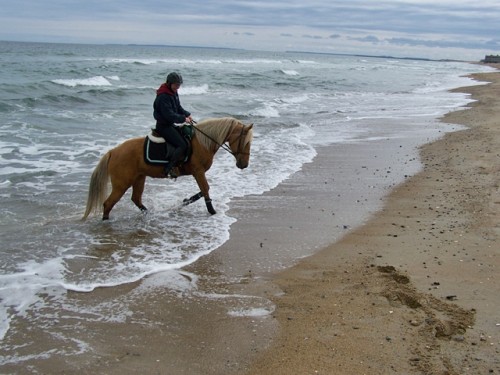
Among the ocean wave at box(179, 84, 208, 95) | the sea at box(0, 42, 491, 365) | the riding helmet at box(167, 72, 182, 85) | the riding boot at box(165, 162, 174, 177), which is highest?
the riding helmet at box(167, 72, 182, 85)

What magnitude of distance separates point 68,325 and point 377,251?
384cm

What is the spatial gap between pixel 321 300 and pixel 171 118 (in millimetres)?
3853

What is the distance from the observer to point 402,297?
16.3ft

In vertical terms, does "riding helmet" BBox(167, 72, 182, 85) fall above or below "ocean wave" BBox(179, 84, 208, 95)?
above

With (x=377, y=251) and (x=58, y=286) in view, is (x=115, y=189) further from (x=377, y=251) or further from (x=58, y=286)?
(x=377, y=251)

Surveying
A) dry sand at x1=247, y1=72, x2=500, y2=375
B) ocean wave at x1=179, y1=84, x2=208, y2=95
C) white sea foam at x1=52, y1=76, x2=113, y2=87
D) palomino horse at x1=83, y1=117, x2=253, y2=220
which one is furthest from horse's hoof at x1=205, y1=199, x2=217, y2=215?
white sea foam at x1=52, y1=76, x2=113, y2=87

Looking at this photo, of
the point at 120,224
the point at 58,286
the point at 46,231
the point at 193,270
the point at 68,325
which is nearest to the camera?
the point at 68,325

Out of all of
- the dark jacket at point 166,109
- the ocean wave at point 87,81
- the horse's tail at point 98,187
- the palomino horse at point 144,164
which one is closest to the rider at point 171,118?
the dark jacket at point 166,109

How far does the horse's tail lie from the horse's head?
6.49 ft

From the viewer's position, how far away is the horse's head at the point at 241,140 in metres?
8.02

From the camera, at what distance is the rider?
7.55 metres

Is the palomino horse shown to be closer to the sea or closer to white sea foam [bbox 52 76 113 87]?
the sea

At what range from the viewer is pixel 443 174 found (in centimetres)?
1040

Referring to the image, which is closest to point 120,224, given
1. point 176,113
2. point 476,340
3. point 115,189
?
point 115,189
